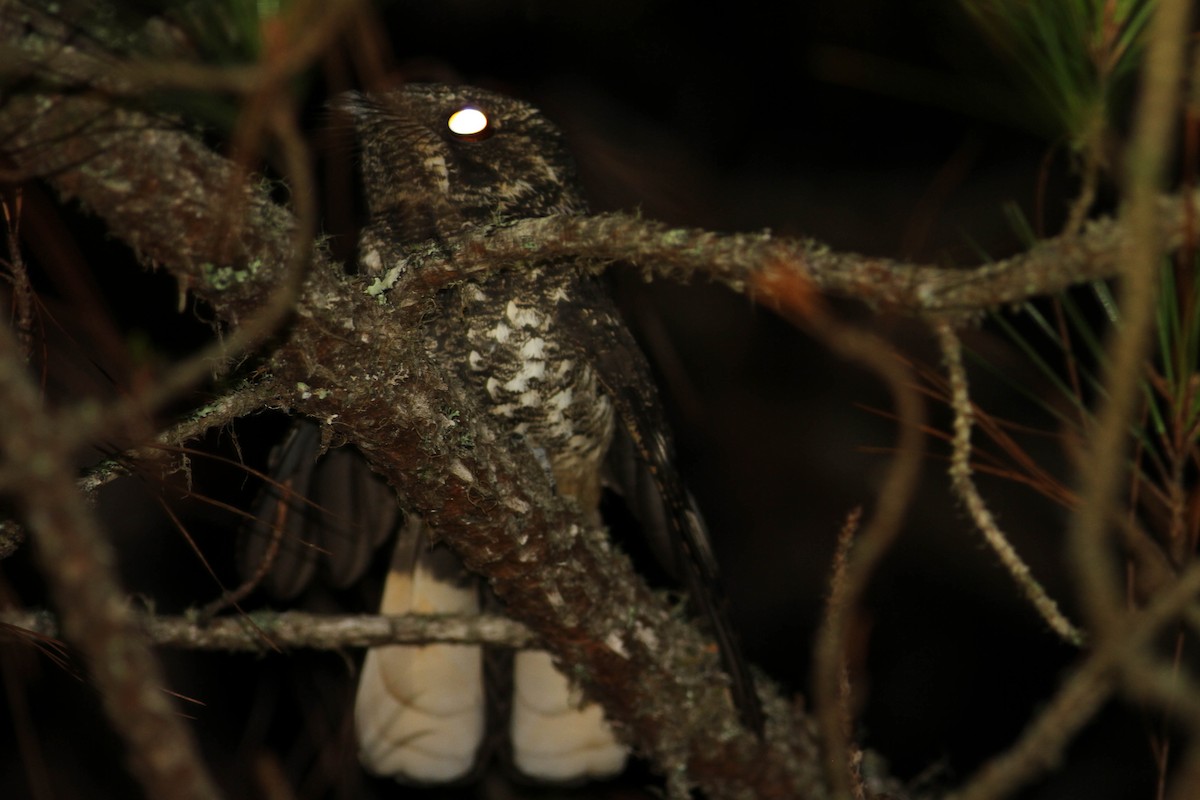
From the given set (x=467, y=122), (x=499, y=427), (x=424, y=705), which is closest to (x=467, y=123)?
(x=467, y=122)

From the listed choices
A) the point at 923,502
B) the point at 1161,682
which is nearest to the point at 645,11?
the point at 923,502

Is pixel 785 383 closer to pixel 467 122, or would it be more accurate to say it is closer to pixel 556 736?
pixel 556 736

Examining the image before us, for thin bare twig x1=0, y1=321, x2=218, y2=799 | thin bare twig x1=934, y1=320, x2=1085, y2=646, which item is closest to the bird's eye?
thin bare twig x1=934, y1=320, x2=1085, y2=646

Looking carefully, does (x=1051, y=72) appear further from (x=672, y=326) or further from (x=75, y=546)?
(x=672, y=326)

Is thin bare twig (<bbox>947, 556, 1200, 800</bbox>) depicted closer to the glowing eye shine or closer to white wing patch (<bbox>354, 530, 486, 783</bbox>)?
the glowing eye shine

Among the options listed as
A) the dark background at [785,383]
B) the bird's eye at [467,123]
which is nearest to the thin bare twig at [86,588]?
the bird's eye at [467,123]
